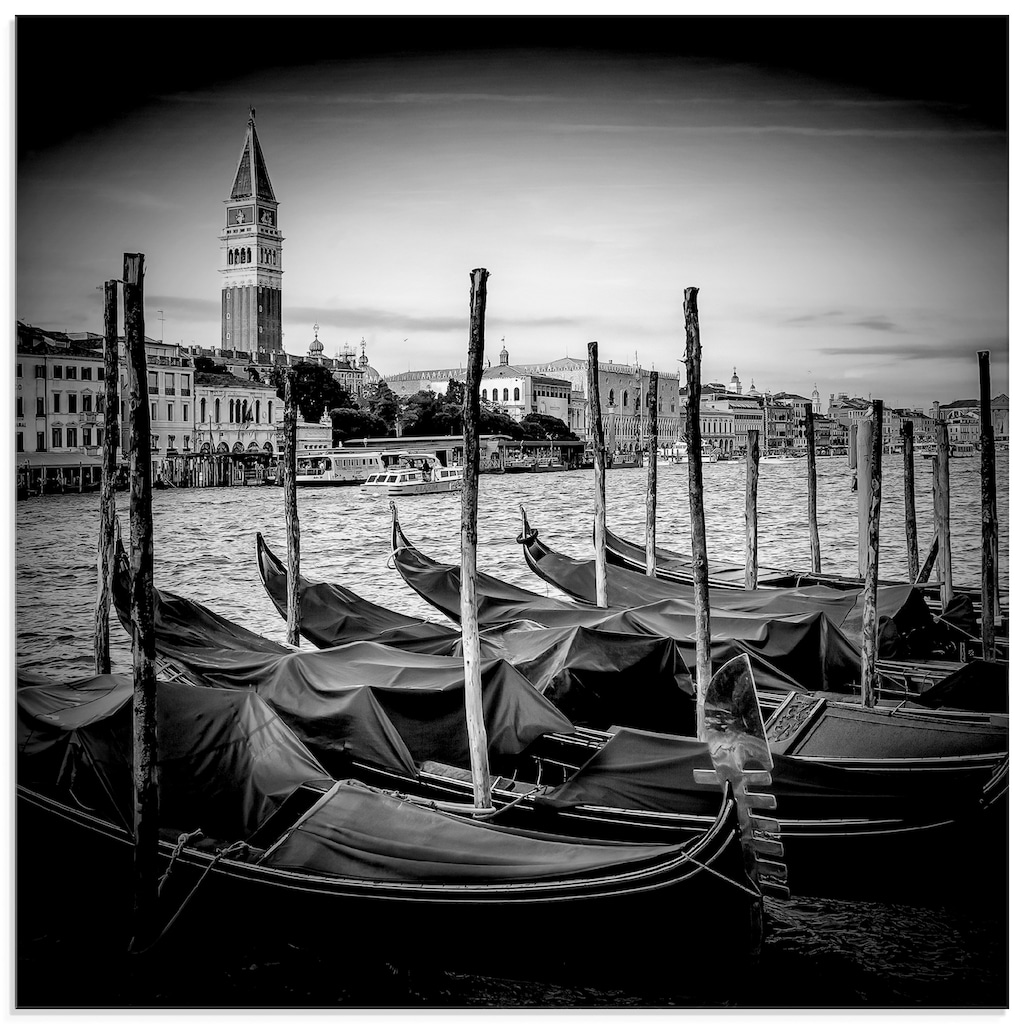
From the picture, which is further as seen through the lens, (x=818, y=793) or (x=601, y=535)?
(x=601, y=535)

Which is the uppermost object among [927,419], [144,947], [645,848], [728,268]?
[728,268]

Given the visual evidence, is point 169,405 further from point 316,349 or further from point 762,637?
point 316,349

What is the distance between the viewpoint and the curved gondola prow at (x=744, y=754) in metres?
1.87

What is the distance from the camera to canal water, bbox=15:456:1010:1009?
85.4 inches

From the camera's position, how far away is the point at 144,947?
86.7 inches

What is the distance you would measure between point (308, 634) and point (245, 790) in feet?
7.22

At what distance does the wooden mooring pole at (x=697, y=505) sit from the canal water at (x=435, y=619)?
2.69ft

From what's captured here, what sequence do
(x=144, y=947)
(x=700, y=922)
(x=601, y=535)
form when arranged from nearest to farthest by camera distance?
(x=700, y=922) → (x=144, y=947) → (x=601, y=535)

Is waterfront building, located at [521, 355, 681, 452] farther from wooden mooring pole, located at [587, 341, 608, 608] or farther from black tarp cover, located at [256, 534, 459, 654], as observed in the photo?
black tarp cover, located at [256, 534, 459, 654]

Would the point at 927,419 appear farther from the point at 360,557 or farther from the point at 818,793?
the point at 360,557

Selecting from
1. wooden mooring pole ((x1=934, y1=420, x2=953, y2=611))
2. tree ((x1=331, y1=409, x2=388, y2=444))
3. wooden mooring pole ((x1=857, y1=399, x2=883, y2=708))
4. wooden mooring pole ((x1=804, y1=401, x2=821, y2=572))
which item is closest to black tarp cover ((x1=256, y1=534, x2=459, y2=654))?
wooden mooring pole ((x1=857, y1=399, x2=883, y2=708))

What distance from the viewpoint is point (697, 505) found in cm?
342

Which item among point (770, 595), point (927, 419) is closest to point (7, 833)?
point (770, 595)

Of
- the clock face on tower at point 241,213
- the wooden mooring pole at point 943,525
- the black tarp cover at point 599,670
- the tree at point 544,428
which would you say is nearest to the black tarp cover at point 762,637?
the black tarp cover at point 599,670
